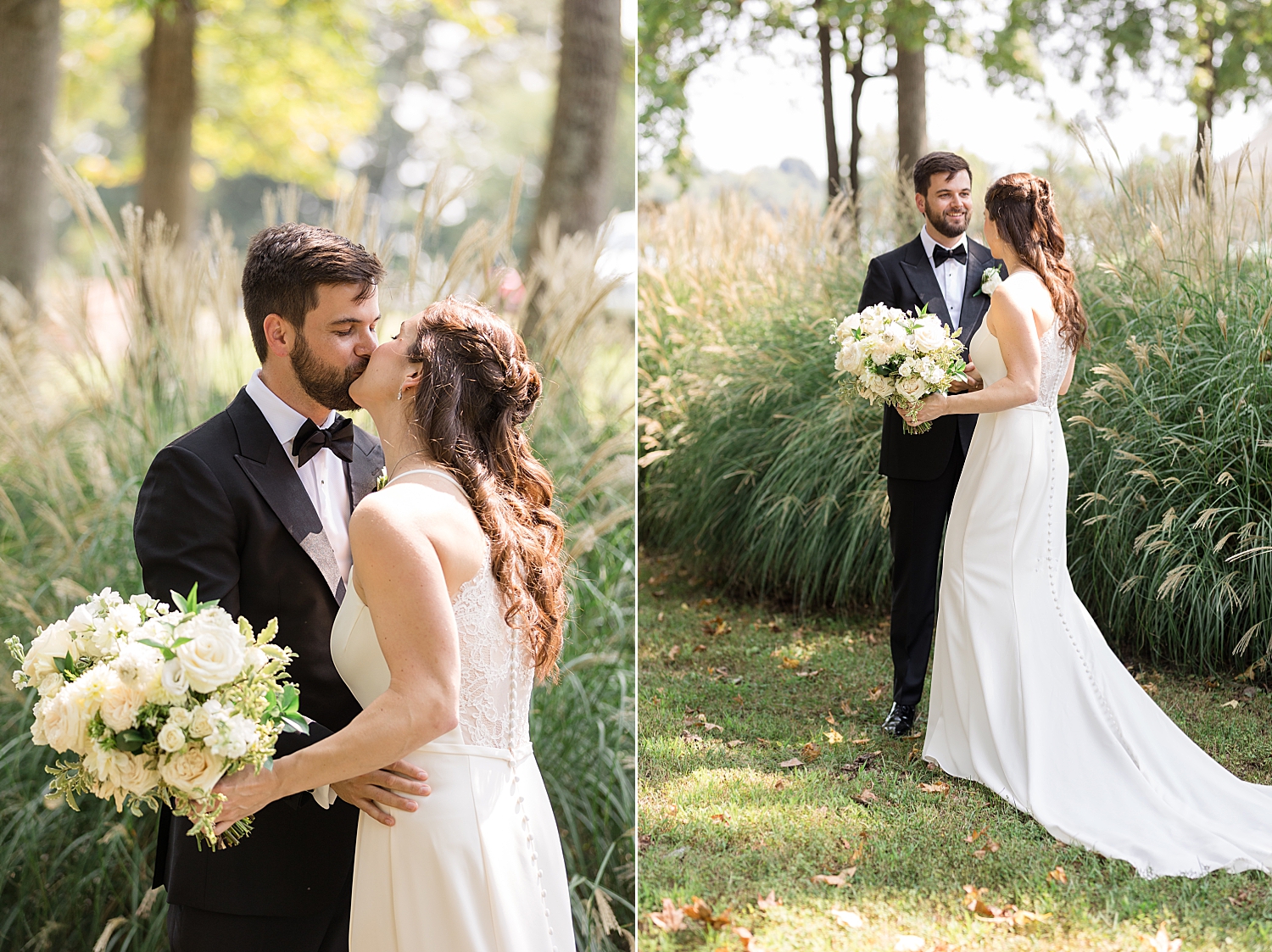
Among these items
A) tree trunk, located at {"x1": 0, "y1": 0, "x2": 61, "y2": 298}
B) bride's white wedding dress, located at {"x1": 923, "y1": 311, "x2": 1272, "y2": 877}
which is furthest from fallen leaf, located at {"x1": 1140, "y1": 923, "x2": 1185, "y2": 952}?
tree trunk, located at {"x1": 0, "y1": 0, "x2": 61, "y2": 298}

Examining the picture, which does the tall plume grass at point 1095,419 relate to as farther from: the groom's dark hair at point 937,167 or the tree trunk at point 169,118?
the tree trunk at point 169,118

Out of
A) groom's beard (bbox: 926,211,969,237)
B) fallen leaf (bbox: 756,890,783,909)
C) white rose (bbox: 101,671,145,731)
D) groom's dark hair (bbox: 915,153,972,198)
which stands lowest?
fallen leaf (bbox: 756,890,783,909)

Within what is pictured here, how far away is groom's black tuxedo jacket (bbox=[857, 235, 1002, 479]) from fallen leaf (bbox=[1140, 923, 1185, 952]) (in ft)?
6.54

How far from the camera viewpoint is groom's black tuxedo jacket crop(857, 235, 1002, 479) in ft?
14.5

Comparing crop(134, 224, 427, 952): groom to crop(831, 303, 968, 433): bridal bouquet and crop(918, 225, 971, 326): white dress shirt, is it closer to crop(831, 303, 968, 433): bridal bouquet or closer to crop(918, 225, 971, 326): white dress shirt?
crop(831, 303, 968, 433): bridal bouquet

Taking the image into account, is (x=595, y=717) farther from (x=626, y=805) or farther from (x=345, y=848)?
(x=345, y=848)

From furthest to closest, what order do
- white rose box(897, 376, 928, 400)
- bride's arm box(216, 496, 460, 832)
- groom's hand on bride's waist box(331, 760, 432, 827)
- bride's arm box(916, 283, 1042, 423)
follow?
white rose box(897, 376, 928, 400) → bride's arm box(916, 283, 1042, 423) → groom's hand on bride's waist box(331, 760, 432, 827) → bride's arm box(216, 496, 460, 832)

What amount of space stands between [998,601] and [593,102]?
461 cm

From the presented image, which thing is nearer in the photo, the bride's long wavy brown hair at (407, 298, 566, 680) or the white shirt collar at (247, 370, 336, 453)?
the bride's long wavy brown hair at (407, 298, 566, 680)

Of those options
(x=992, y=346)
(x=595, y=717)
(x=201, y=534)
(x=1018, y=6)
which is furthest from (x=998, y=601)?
(x=1018, y=6)

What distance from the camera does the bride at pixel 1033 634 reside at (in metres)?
3.60

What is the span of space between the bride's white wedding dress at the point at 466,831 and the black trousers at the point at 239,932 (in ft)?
0.86

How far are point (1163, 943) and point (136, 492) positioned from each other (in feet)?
10.8

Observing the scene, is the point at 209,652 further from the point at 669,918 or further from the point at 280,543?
the point at 669,918
